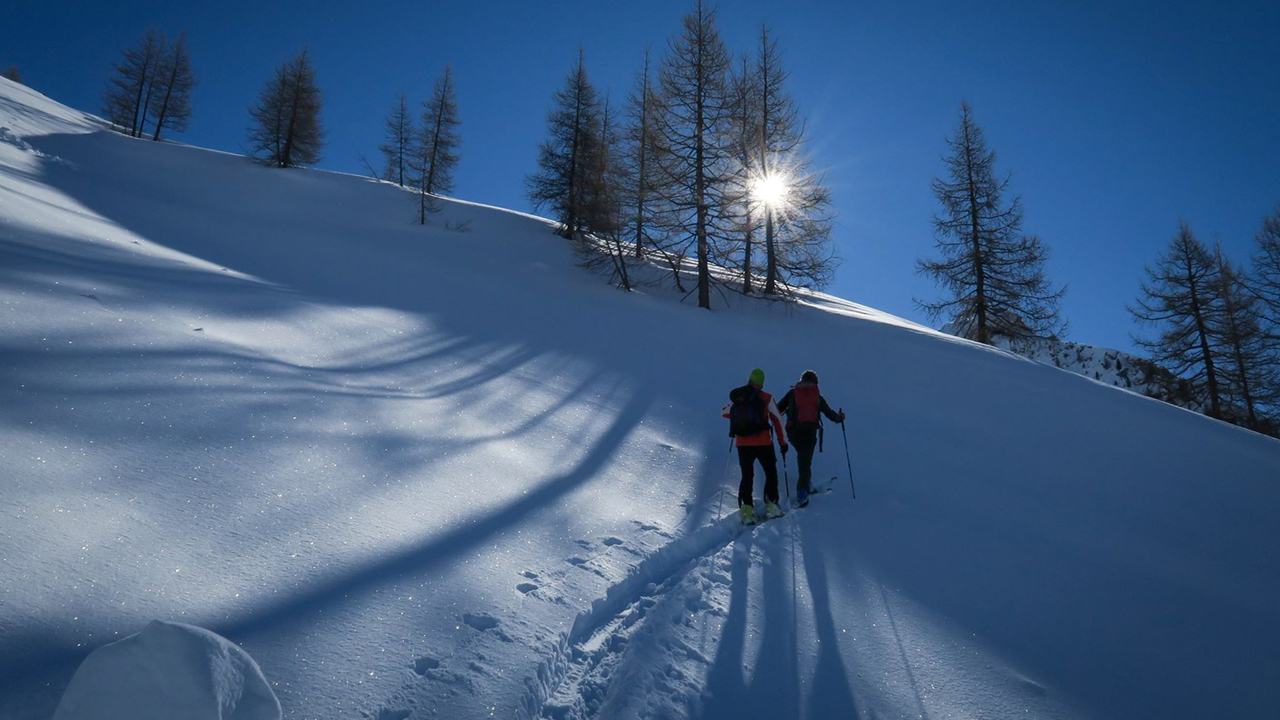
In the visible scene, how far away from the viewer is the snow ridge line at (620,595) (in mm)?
2727

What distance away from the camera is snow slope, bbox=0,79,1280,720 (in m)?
2.56

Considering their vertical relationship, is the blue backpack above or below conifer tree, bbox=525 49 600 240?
below

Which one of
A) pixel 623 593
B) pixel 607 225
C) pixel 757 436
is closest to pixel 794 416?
pixel 757 436

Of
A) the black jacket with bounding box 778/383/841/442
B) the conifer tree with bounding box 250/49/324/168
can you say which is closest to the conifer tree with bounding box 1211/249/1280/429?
the black jacket with bounding box 778/383/841/442

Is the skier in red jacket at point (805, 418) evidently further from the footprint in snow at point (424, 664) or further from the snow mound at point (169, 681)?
the snow mound at point (169, 681)

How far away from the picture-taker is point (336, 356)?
623 cm

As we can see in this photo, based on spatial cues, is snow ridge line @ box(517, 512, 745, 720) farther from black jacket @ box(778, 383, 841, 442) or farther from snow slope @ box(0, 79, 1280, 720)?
black jacket @ box(778, 383, 841, 442)

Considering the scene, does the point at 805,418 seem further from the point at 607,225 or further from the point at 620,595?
the point at 607,225

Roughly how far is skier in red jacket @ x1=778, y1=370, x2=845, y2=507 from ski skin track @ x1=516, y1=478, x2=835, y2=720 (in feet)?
2.40

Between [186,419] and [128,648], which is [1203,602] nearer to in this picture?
[128,648]

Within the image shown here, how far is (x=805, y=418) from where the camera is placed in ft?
21.4

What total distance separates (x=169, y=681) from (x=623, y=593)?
241cm

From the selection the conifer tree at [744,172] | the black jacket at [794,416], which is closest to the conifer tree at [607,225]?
the conifer tree at [744,172]

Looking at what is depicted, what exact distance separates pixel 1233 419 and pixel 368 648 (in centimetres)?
2354
